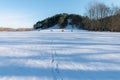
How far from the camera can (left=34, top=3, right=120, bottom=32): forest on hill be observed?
5540 cm

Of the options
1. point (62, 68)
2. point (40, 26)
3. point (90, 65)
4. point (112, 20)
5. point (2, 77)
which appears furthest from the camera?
point (40, 26)

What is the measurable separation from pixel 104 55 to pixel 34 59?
2171 mm

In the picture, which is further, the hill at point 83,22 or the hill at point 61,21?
the hill at point 61,21

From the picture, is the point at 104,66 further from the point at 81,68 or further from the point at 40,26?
the point at 40,26

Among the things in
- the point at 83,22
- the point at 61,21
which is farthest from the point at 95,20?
the point at 61,21

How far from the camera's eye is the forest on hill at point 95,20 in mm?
55397

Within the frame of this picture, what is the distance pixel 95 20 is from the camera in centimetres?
5944

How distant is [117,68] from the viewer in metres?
6.72

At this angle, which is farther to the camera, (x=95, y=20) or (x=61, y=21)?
(x=61, y=21)

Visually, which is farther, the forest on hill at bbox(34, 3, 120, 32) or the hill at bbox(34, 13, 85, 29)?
the hill at bbox(34, 13, 85, 29)

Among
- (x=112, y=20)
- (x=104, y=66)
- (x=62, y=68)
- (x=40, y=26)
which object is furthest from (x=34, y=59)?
(x=40, y=26)

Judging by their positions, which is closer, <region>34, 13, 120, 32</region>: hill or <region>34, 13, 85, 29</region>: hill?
<region>34, 13, 120, 32</region>: hill

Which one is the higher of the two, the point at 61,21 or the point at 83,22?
the point at 61,21

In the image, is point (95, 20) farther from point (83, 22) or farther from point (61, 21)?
point (61, 21)
